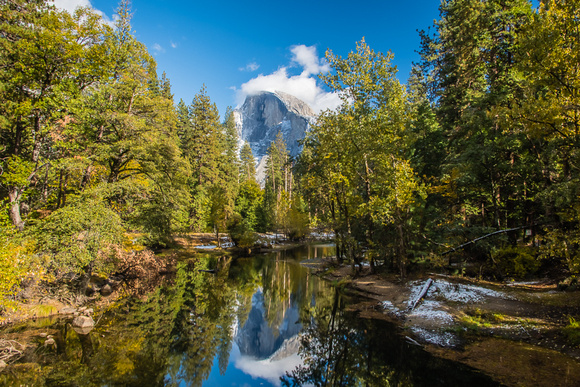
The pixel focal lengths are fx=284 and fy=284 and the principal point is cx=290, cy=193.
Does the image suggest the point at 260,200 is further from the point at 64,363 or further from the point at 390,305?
the point at 64,363

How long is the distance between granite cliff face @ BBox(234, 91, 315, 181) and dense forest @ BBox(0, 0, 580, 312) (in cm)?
14242

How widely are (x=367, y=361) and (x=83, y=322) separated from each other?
416 inches

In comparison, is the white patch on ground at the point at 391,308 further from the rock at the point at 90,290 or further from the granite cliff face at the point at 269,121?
the granite cliff face at the point at 269,121

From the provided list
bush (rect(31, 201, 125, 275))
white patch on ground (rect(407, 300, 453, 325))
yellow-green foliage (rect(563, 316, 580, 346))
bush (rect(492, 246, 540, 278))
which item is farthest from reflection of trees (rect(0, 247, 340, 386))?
yellow-green foliage (rect(563, 316, 580, 346))

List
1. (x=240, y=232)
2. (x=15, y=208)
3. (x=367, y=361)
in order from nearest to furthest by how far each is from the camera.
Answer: (x=367, y=361), (x=15, y=208), (x=240, y=232)

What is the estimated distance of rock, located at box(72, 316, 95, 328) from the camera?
10.8m

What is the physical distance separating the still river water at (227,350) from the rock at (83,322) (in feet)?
0.96

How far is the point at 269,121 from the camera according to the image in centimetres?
18150

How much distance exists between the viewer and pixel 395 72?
1750cm

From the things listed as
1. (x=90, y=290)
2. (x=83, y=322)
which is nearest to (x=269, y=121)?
(x=90, y=290)

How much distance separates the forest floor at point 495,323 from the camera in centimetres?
737

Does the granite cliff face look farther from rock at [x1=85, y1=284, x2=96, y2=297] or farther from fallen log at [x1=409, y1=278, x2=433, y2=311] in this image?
fallen log at [x1=409, y1=278, x2=433, y2=311]

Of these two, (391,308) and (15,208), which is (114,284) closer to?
(15,208)

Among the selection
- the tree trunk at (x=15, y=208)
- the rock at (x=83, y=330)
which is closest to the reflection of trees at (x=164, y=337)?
the rock at (x=83, y=330)
